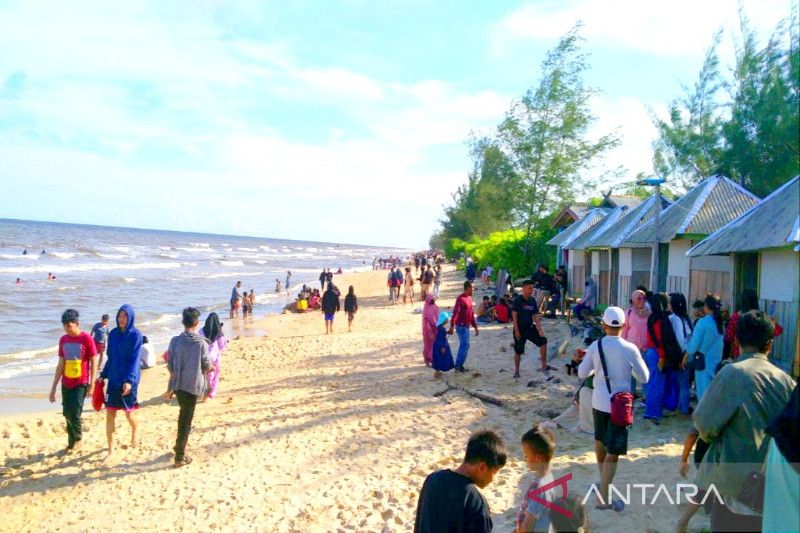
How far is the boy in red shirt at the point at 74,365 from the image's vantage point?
6477mm

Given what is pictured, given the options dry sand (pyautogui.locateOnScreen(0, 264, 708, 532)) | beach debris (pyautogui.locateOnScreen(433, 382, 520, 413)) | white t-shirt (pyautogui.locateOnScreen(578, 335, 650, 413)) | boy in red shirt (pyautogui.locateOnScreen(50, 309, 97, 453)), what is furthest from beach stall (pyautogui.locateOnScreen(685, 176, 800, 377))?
boy in red shirt (pyautogui.locateOnScreen(50, 309, 97, 453))

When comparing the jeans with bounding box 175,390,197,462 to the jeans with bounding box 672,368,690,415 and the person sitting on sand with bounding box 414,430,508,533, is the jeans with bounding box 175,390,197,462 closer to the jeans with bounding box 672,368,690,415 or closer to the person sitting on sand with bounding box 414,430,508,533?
the person sitting on sand with bounding box 414,430,508,533

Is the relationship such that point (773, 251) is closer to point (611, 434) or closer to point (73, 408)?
point (611, 434)

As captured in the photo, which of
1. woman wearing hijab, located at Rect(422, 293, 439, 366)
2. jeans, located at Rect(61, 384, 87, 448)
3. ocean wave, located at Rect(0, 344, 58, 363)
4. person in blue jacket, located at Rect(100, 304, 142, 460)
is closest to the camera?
person in blue jacket, located at Rect(100, 304, 142, 460)

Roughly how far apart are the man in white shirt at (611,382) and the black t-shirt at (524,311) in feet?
14.5

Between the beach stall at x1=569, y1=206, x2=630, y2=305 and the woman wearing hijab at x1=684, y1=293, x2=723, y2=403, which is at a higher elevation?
the beach stall at x1=569, y1=206, x2=630, y2=305

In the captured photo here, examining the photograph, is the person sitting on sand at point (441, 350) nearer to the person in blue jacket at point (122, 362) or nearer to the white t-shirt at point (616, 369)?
the person in blue jacket at point (122, 362)

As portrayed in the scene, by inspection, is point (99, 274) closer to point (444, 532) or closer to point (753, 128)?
point (753, 128)

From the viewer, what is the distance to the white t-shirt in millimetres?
4449

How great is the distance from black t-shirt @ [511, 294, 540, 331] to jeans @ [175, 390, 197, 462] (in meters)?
5.06

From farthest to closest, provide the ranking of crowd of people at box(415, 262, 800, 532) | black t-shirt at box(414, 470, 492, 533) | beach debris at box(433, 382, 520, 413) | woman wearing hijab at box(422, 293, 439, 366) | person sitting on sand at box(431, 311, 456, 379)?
1. woman wearing hijab at box(422, 293, 439, 366)
2. person sitting on sand at box(431, 311, 456, 379)
3. beach debris at box(433, 382, 520, 413)
4. black t-shirt at box(414, 470, 492, 533)
5. crowd of people at box(415, 262, 800, 532)

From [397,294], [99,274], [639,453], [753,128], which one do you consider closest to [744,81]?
[753,128]

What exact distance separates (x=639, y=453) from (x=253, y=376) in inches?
310

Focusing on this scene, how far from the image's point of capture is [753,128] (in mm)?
9875
